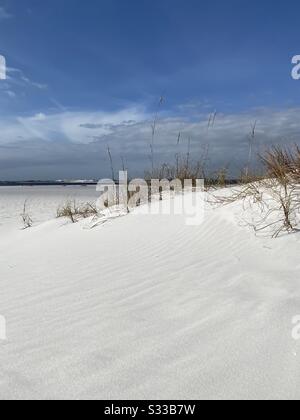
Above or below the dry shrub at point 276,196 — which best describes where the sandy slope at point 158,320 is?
below

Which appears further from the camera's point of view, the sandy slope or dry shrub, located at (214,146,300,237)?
dry shrub, located at (214,146,300,237)

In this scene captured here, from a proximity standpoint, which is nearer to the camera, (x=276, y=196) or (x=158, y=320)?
(x=158, y=320)

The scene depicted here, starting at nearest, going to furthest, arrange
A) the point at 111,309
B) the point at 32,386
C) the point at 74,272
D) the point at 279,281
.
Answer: the point at 32,386
the point at 111,309
the point at 279,281
the point at 74,272

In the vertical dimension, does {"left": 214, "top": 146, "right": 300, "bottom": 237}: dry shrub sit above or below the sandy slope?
above

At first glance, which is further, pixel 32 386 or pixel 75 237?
pixel 75 237

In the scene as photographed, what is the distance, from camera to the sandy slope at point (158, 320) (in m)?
1.50

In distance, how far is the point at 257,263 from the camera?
2891 millimetres

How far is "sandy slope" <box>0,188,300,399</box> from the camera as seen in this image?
4.92 feet

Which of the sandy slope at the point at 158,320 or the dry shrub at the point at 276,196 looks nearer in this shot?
the sandy slope at the point at 158,320

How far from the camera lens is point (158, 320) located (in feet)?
6.69
